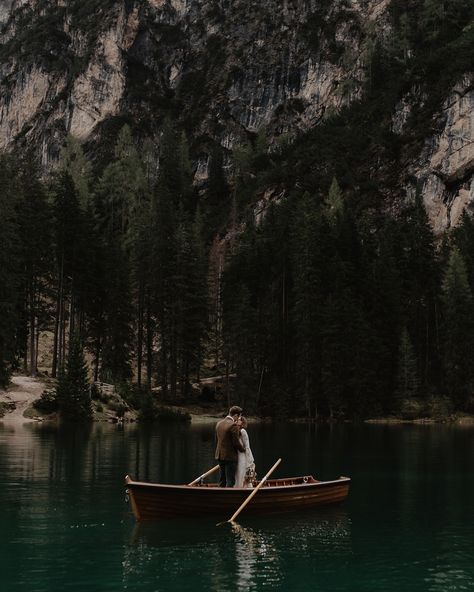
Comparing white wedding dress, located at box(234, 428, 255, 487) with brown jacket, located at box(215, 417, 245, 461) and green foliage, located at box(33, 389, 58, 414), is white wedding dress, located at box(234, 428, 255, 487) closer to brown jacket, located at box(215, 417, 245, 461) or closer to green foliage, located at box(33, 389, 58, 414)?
brown jacket, located at box(215, 417, 245, 461)

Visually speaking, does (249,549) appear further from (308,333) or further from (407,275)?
(407,275)

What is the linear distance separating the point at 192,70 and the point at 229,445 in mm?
166848

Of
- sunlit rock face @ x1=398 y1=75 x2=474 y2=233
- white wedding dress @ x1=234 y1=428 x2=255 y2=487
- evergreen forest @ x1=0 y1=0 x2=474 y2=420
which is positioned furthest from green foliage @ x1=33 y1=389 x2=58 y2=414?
sunlit rock face @ x1=398 y1=75 x2=474 y2=233

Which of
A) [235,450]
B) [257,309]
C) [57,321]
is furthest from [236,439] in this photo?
[257,309]

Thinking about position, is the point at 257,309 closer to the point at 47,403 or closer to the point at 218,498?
the point at 47,403

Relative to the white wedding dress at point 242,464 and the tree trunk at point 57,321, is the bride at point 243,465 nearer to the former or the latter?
the white wedding dress at point 242,464

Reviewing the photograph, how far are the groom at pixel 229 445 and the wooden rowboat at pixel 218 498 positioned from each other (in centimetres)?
100

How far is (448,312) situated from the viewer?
241 feet

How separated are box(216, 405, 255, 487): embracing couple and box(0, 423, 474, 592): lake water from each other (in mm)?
1222

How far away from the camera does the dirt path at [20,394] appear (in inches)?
2048

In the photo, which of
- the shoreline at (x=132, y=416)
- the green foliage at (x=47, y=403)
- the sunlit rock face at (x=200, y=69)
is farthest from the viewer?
the sunlit rock face at (x=200, y=69)

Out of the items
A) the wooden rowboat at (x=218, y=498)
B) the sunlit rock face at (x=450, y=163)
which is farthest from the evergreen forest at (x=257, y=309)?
the wooden rowboat at (x=218, y=498)

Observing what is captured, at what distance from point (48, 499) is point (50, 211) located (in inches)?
1961

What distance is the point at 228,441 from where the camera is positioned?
66.2 ft
